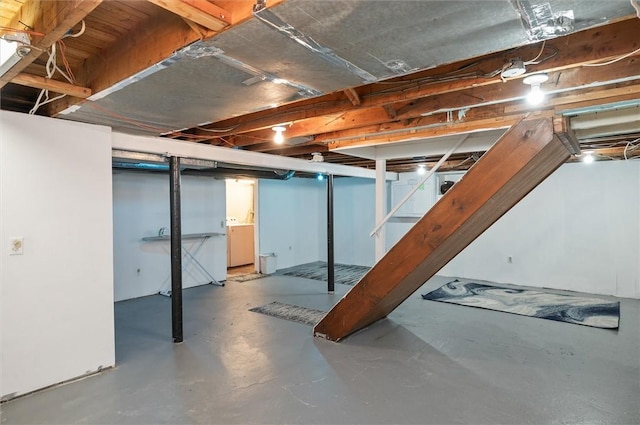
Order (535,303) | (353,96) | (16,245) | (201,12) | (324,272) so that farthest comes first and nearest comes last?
(324,272), (535,303), (353,96), (16,245), (201,12)

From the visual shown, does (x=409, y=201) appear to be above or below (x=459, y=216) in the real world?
above

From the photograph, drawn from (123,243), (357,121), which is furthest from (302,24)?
(123,243)

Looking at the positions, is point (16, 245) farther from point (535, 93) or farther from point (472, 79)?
point (535, 93)

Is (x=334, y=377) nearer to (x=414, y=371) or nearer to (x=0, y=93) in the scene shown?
(x=414, y=371)

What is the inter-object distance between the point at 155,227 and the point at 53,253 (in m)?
2.99

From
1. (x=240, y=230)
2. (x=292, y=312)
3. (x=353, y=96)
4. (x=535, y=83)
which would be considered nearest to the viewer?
(x=535, y=83)

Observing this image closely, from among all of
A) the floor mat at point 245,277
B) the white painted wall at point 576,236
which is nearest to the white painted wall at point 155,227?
the floor mat at point 245,277

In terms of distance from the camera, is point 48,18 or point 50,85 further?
point 50,85

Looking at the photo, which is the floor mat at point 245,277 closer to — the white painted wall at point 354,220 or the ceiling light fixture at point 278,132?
the white painted wall at point 354,220

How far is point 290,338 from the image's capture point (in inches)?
140

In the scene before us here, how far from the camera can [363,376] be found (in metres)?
2.76

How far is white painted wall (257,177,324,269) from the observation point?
24.0 feet

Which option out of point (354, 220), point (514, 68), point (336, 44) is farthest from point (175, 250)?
point (354, 220)

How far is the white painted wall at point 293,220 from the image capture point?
7312mm
